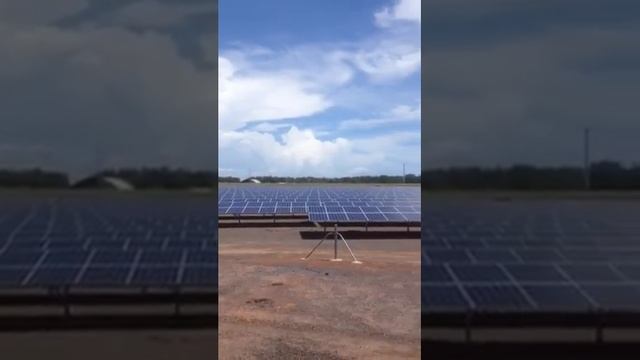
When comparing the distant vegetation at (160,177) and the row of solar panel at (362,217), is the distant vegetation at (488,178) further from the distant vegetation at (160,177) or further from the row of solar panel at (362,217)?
the row of solar panel at (362,217)

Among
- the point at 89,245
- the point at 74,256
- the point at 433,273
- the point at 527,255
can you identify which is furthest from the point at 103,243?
the point at 527,255

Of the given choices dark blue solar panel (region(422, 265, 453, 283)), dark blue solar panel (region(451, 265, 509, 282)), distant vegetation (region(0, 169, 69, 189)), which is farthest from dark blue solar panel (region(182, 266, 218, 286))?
dark blue solar panel (region(451, 265, 509, 282))

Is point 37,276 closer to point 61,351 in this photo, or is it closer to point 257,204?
point 61,351

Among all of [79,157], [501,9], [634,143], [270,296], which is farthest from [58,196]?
[270,296]

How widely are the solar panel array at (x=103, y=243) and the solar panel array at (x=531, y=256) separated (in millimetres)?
1715

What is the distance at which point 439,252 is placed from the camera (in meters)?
4.67

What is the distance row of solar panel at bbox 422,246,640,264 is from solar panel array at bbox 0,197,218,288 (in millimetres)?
1698

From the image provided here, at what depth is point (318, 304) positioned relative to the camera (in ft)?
35.3

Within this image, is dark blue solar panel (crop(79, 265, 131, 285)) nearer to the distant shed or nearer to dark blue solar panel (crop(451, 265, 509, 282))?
the distant shed

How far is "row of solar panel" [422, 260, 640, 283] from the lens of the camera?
185 inches

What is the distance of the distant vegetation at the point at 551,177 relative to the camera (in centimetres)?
473

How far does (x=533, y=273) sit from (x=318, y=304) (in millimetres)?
6378

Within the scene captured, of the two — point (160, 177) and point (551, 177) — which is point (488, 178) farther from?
point (160, 177)

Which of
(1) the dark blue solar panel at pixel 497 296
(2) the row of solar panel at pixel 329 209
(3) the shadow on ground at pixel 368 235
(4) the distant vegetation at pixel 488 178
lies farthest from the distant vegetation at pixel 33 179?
(2) the row of solar panel at pixel 329 209
